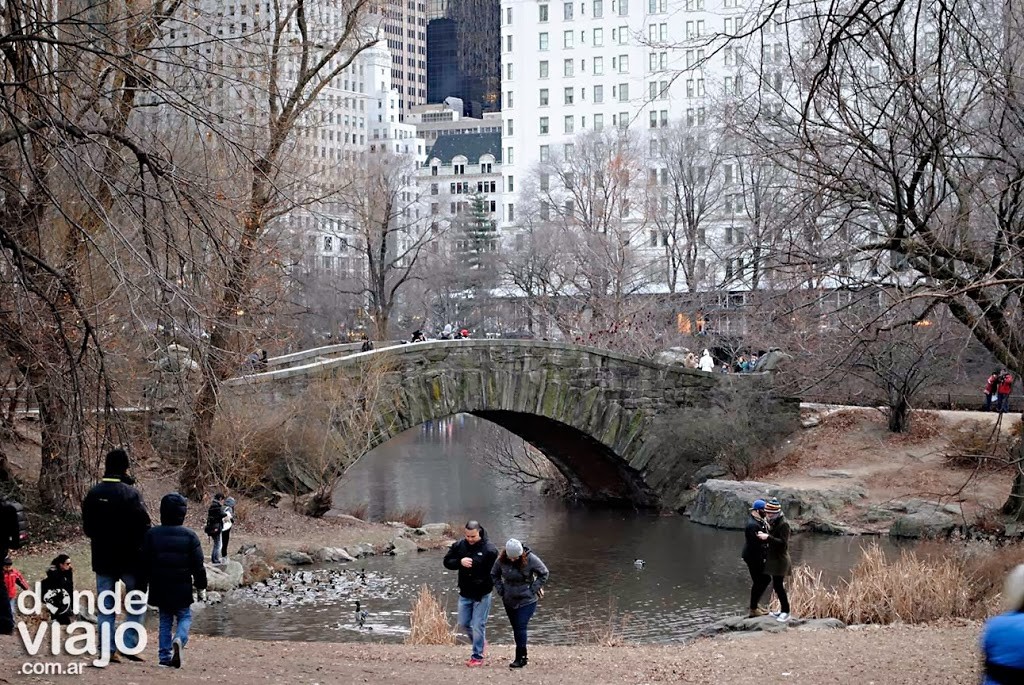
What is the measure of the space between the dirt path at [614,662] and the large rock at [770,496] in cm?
1231

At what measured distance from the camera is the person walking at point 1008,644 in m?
Answer: 5.18

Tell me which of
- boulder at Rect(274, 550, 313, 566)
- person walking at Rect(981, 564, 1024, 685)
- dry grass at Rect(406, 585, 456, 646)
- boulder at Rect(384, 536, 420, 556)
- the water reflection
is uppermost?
person walking at Rect(981, 564, 1024, 685)

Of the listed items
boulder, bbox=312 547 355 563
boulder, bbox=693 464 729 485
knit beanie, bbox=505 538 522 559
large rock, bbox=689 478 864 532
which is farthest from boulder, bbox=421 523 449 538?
knit beanie, bbox=505 538 522 559

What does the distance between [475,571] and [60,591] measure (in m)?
4.01

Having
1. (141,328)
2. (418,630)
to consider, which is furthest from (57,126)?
(418,630)

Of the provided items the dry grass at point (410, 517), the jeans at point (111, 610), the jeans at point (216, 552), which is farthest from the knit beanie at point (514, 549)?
the dry grass at point (410, 517)

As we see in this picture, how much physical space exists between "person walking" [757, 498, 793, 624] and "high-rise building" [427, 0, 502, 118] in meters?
89.8

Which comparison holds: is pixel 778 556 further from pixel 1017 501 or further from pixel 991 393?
pixel 991 393

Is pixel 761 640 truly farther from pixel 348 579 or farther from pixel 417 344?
pixel 417 344

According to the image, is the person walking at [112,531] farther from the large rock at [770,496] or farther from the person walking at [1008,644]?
→ the large rock at [770,496]

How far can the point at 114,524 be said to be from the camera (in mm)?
9008

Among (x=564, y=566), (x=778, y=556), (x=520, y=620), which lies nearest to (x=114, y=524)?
(x=520, y=620)

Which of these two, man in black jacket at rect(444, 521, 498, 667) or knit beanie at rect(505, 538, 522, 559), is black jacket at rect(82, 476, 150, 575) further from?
knit beanie at rect(505, 538, 522, 559)

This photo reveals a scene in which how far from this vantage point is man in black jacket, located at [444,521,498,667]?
10930 mm
